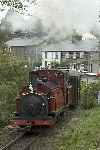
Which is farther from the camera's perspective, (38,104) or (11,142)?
(38,104)

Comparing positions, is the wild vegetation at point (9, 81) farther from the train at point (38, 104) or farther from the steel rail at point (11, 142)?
the steel rail at point (11, 142)

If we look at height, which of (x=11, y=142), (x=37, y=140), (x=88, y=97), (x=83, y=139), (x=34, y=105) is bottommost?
(x=88, y=97)

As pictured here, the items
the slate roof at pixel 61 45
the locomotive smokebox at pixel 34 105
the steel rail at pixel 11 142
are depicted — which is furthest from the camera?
the slate roof at pixel 61 45

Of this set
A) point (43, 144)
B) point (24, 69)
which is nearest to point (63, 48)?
point (24, 69)

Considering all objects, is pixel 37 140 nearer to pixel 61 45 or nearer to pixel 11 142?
pixel 11 142

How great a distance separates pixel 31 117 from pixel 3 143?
6.70 feet

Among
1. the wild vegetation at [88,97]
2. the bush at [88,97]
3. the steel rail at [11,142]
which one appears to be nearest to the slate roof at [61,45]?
the wild vegetation at [88,97]

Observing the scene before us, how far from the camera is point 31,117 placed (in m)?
15.5

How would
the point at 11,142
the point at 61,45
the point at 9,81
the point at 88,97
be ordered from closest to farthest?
the point at 11,142 < the point at 9,81 < the point at 88,97 < the point at 61,45

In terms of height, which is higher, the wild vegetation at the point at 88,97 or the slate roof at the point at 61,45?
the slate roof at the point at 61,45

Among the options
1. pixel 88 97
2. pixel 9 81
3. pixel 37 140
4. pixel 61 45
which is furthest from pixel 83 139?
pixel 61 45

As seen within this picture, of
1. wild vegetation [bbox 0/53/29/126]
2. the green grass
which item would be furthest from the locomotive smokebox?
wild vegetation [bbox 0/53/29/126]

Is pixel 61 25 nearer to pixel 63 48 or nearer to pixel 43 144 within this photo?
pixel 43 144

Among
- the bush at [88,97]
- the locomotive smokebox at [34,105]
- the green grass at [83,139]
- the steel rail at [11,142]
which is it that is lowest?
the bush at [88,97]
